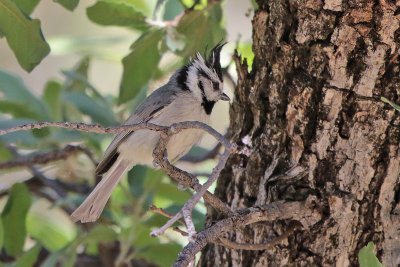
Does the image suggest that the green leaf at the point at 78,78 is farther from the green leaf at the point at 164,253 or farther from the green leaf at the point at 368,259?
the green leaf at the point at 368,259

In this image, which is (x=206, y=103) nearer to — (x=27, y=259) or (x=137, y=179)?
(x=137, y=179)

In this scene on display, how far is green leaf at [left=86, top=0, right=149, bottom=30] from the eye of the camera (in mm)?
2982

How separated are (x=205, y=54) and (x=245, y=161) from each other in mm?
1029

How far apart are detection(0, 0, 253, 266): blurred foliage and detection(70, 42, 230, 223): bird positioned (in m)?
0.09

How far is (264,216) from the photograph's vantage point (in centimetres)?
213

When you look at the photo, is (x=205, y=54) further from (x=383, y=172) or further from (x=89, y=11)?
(x=383, y=172)

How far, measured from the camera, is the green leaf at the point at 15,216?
3.26 m

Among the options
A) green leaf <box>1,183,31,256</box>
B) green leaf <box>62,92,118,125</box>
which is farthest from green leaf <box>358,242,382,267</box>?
green leaf <box>1,183,31,256</box>

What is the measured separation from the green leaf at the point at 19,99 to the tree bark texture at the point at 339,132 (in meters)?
1.70

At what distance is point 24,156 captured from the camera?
12.1 ft

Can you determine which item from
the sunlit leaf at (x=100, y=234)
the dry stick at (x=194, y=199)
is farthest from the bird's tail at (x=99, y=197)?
the dry stick at (x=194, y=199)

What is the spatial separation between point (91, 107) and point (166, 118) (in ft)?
1.31

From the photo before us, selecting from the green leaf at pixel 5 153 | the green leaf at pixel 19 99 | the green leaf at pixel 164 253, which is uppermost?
the green leaf at pixel 19 99

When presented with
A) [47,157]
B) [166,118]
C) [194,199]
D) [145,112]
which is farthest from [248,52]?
[194,199]
